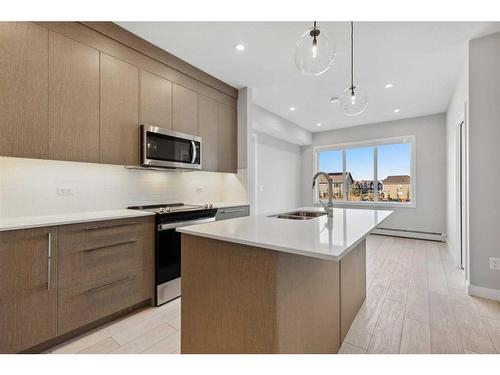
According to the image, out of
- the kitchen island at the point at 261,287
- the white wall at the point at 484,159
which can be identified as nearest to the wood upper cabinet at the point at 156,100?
the kitchen island at the point at 261,287

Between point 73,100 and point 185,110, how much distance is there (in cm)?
124

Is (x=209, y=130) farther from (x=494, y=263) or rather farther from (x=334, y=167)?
(x=334, y=167)

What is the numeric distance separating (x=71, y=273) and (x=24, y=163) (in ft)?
3.42

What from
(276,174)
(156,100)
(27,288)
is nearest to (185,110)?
(156,100)

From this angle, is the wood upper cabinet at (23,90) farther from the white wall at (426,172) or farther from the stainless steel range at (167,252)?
the white wall at (426,172)

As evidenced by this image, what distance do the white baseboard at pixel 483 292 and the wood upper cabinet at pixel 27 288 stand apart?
12.3 feet

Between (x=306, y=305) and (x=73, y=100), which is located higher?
(x=73, y=100)

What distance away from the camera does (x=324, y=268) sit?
1492 millimetres

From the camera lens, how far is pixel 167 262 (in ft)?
7.70

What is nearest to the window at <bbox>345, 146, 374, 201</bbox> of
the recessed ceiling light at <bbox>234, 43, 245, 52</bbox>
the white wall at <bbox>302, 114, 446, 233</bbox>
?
the white wall at <bbox>302, 114, 446, 233</bbox>

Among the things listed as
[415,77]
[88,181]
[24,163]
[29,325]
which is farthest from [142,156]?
[415,77]

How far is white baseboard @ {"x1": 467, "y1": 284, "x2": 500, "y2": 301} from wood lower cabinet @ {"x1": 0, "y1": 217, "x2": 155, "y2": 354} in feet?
10.7

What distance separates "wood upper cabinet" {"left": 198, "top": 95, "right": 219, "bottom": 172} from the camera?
3.27 m

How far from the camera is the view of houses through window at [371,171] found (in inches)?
215
